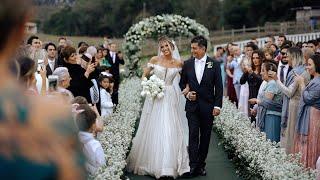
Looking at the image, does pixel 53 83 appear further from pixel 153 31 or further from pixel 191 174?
pixel 153 31

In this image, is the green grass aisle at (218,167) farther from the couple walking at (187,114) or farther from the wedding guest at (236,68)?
the wedding guest at (236,68)

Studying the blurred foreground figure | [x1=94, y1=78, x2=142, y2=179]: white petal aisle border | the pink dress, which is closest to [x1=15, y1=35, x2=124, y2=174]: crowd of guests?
[x1=94, y1=78, x2=142, y2=179]: white petal aisle border

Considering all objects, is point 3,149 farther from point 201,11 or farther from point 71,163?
point 201,11

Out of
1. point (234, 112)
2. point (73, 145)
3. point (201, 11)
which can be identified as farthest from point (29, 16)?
point (201, 11)

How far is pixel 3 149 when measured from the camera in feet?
4.27

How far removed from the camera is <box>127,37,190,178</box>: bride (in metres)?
7.92

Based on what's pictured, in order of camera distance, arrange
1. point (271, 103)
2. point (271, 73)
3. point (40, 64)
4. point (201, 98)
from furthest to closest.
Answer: point (271, 103) < point (271, 73) < point (201, 98) < point (40, 64)

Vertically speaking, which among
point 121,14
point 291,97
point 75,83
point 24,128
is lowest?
point 291,97

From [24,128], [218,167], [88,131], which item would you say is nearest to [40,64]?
[88,131]

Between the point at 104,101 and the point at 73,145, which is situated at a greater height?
the point at 73,145

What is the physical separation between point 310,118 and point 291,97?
0.61 metres

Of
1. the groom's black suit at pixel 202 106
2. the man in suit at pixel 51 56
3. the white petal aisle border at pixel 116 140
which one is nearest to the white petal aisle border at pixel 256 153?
the groom's black suit at pixel 202 106

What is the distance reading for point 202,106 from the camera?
26.7ft

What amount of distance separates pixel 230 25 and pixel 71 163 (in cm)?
5254
